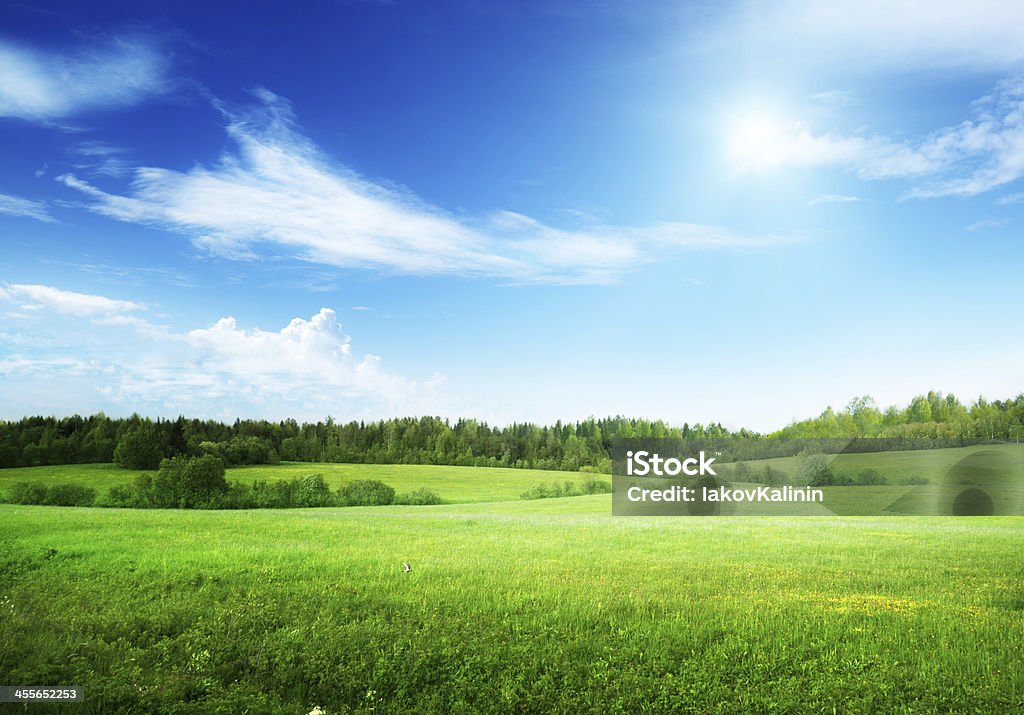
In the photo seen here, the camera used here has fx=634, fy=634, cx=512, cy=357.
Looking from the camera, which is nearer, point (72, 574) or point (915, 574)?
point (72, 574)

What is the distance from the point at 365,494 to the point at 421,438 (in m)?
42.5

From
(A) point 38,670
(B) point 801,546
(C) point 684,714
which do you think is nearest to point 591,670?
(C) point 684,714

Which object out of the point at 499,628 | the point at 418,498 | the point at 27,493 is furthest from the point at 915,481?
the point at 27,493

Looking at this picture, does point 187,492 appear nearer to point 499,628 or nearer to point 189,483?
point 189,483

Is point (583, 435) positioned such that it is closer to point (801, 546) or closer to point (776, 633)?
point (801, 546)

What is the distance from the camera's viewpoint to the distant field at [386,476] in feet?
120

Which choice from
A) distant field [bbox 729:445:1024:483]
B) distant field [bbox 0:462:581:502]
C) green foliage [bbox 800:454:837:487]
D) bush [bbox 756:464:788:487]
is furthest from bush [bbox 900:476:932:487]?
distant field [bbox 0:462:581:502]

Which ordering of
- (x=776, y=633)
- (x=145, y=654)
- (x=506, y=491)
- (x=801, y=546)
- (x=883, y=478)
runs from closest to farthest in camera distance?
1. (x=145, y=654)
2. (x=776, y=633)
3. (x=801, y=546)
4. (x=883, y=478)
5. (x=506, y=491)

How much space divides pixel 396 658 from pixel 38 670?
193 inches

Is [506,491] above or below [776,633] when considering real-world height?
below

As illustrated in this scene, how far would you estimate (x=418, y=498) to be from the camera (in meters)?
49.3

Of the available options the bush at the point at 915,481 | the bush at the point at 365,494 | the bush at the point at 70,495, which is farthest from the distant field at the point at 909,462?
the bush at the point at 70,495

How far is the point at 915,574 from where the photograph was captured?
14.6 m

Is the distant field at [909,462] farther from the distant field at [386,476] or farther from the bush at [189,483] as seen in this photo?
the bush at [189,483]
